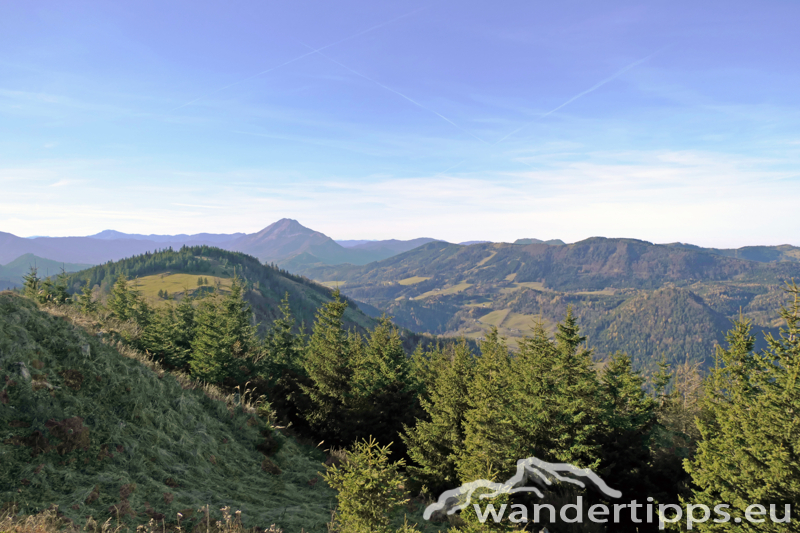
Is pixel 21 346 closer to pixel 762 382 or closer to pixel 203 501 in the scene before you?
pixel 203 501

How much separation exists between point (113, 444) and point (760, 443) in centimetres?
2735

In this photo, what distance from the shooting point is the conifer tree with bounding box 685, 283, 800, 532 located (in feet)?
59.3

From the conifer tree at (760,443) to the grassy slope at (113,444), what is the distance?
2029 centimetres

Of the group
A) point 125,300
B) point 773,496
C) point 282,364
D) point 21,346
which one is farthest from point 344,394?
point 125,300

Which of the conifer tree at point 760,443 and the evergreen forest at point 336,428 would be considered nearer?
the evergreen forest at point 336,428

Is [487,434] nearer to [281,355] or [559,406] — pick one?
[559,406]

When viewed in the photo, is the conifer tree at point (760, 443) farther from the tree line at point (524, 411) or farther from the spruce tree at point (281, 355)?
the spruce tree at point (281, 355)

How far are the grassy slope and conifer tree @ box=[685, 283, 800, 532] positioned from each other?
20.3 meters

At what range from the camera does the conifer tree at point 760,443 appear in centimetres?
1806

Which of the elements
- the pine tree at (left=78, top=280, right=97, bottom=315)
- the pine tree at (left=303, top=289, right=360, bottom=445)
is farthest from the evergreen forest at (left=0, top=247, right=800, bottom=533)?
the pine tree at (left=78, top=280, right=97, bottom=315)

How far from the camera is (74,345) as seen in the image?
44.3 ft

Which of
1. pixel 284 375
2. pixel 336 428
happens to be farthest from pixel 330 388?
pixel 284 375

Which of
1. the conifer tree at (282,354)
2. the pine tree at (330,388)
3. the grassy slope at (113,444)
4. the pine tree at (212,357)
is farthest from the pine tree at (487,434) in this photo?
the conifer tree at (282,354)

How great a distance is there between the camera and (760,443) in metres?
18.8
